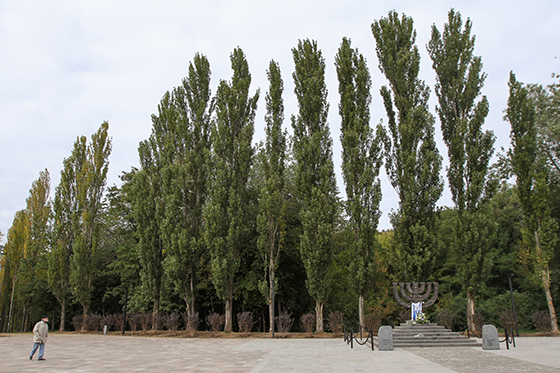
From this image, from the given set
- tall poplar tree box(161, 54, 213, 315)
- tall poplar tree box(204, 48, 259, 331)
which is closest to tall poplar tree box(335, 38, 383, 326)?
tall poplar tree box(204, 48, 259, 331)

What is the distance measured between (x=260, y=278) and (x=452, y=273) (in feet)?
59.6

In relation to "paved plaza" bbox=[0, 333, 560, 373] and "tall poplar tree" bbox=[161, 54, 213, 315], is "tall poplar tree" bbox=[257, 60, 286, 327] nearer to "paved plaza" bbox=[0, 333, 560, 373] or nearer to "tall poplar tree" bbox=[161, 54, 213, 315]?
"tall poplar tree" bbox=[161, 54, 213, 315]

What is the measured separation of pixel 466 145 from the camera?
20.7 m

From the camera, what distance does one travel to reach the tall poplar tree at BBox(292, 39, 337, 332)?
19.3 metres

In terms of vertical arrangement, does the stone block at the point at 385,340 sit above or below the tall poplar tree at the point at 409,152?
below

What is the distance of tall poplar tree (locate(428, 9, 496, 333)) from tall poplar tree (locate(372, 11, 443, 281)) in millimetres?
1567

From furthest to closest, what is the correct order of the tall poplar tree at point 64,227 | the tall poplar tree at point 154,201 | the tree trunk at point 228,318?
the tall poplar tree at point 64,227, the tall poplar tree at point 154,201, the tree trunk at point 228,318

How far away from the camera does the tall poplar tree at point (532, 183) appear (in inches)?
760

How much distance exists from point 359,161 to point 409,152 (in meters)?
2.72

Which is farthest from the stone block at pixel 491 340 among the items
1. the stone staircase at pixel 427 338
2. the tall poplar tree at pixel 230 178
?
the tall poplar tree at pixel 230 178

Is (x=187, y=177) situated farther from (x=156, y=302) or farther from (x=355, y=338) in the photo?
(x=355, y=338)

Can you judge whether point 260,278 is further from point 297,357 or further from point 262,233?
point 297,357

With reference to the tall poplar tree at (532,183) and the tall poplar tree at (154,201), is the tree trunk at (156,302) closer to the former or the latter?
the tall poplar tree at (154,201)

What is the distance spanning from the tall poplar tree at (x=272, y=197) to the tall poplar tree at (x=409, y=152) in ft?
20.3
